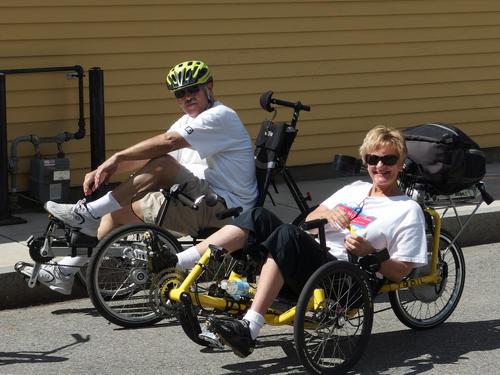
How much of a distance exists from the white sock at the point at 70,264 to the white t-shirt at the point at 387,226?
63.8 inches

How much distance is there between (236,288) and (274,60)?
4722 mm

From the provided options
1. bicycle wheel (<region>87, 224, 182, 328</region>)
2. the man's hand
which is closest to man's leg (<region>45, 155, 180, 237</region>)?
the man's hand

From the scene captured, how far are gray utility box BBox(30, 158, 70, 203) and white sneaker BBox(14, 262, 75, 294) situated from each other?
2220mm

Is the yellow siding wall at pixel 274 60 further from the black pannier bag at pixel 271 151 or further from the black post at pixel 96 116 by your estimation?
the black pannier bag at pixel 271 151

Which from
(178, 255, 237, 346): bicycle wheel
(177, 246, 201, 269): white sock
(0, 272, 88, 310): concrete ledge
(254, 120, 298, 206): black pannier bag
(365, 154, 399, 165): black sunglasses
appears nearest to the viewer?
(178, 255, 237, 346): bicycle wheel

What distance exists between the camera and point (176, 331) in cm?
631

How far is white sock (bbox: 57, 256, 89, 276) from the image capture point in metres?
6.60

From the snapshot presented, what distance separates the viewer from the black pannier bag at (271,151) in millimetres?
7039

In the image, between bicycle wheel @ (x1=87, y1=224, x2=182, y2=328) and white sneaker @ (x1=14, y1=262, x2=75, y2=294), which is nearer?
bicycle wheel @ (x1=87, y1=224, x2=182, y2=328)

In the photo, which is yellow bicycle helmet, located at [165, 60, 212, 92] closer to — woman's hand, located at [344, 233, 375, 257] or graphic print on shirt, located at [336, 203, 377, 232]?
graphic print on shirt, located at [336, 203, 377, 232]

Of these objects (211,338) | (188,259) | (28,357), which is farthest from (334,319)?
(28,357)

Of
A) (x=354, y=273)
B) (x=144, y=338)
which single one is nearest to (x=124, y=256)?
(x=144, y=338)

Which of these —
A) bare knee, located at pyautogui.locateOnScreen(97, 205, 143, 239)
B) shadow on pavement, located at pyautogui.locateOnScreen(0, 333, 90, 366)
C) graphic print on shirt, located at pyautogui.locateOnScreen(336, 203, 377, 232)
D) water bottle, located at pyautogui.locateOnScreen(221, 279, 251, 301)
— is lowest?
shadow on pavement, located at pyautogui.locateOnScreen(0, 333, 90, 366)

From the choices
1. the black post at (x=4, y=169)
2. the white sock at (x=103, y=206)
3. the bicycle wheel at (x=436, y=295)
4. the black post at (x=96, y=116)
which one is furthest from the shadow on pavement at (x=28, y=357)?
the black post at (x=96, y=116)
